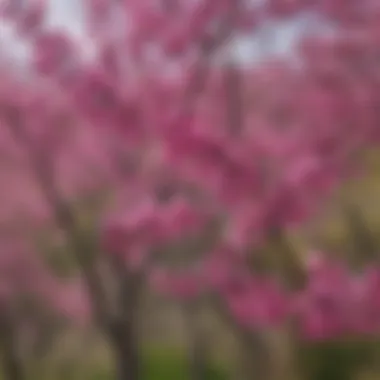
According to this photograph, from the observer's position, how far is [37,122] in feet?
3.06

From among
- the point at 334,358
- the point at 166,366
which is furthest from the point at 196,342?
the point at 334,358

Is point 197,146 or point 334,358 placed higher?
point 197,146

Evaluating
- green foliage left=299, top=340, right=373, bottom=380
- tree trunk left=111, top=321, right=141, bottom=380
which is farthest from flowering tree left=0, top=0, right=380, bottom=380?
green foliage left=299, top=340, right=373, bottom=380

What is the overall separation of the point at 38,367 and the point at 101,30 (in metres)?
0.60

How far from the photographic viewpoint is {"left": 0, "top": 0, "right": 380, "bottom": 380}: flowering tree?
870 millimetres

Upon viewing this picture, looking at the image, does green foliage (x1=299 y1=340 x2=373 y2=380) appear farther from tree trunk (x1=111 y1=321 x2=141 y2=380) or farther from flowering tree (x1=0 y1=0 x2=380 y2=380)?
tree trunk (x1=111 y1=321 x2=141 y2=380)

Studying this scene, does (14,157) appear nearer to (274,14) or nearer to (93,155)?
(93,155)

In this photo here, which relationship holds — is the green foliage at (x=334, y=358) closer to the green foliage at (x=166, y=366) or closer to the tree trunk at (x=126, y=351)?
the green foliage at (x=166, y=366)

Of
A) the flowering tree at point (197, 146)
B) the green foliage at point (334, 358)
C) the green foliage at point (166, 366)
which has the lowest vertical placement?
the green foliage at point (334, 358)

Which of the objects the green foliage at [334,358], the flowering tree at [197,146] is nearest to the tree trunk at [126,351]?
the flowering tree at [197,146]

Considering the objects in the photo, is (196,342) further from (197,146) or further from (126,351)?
(197,146)

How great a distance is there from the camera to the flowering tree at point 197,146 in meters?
0.87

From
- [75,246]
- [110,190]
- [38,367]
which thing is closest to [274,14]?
[110,190]

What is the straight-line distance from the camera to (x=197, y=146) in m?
0.84
